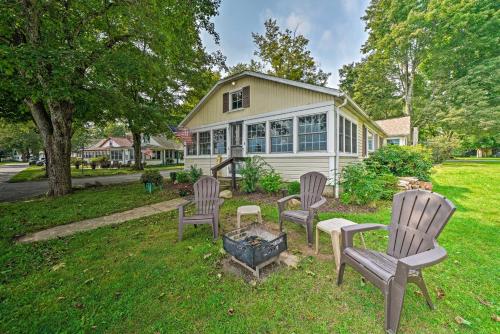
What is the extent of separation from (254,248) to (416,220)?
5.94 feet

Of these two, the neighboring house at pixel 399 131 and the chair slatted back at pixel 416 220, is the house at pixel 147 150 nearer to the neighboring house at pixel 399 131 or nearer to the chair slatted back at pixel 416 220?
the neighboring house at pixel 399 131

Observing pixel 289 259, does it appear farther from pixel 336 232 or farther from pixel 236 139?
pixel 236 139

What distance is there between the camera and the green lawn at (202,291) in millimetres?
1918

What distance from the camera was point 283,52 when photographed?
1805cm

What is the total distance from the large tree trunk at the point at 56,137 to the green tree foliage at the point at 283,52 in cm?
1548

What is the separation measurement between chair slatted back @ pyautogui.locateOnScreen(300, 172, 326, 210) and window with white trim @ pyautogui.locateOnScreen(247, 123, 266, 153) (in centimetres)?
452

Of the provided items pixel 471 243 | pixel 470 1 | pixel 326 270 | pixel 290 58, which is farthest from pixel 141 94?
pixel 470 1

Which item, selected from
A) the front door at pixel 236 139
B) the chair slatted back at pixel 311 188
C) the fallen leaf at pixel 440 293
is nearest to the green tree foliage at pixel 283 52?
the front door at pixel 236 139

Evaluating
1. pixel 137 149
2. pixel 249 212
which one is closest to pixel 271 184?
pixel 249 212

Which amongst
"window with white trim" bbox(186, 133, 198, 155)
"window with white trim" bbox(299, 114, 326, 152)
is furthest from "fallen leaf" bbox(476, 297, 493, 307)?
"window with white trim" bbox(186, 133, 198, 155)

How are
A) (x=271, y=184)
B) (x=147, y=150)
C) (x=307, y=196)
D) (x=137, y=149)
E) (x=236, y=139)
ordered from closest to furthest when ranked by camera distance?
(x=307, y=196), (x=271, y=184), (x=236, y=139), (x=137, y=149), (x=147, y=150)

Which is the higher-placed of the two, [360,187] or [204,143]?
[204,143]

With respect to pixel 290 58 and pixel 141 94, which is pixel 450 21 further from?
pixel 141 94

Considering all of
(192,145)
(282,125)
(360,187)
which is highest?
(282,125)
